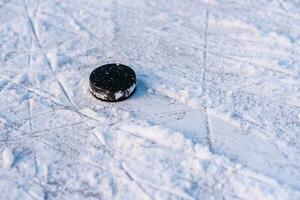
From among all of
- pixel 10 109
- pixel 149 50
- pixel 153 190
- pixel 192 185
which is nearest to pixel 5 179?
pixel 10 109

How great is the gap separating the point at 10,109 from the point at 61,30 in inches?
42.4

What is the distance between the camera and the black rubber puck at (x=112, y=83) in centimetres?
275

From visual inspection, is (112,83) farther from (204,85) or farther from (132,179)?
(132,179)

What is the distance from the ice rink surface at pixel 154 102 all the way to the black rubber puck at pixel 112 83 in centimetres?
7

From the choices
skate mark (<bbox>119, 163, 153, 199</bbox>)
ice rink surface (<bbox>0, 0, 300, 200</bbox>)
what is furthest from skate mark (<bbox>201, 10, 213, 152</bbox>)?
skate mark (<bbox>119, 163, 153, 199</bbox>)

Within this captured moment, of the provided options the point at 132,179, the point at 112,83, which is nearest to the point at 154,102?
the point at 112,83

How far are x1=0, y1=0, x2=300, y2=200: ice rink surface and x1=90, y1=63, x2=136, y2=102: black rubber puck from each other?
7 centimetres

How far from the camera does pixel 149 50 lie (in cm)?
334

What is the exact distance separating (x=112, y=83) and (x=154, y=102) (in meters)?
0.32

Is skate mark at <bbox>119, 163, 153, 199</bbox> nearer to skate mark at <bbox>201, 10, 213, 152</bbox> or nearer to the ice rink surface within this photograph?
the ice rink surface

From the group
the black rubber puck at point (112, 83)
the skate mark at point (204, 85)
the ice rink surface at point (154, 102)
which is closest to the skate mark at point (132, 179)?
the ice rink surface at point (154, 102)

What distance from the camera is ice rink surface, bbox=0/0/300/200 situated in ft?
7.44

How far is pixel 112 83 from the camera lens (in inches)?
110

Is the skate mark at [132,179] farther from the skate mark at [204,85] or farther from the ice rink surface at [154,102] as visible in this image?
the skate mark at [204,85]
